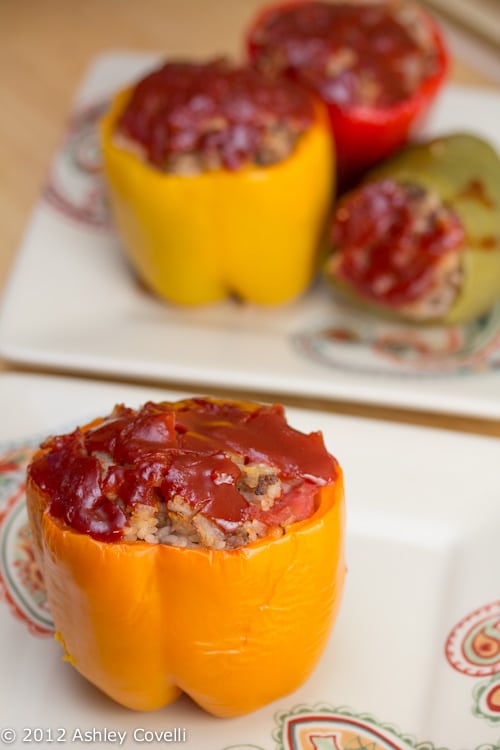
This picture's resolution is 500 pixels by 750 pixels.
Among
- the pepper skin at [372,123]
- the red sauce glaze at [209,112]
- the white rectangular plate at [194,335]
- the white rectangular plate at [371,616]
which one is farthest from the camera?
the pepper skin at [372,123]

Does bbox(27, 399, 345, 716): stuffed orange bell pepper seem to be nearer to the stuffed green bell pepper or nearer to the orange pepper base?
the orange pepper base

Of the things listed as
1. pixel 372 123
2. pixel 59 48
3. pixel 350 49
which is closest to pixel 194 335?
pixel 372 123

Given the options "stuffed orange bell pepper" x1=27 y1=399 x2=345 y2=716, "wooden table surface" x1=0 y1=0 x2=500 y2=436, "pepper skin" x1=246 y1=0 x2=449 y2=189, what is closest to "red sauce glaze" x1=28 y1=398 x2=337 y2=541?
"stuffed orange bell pepper" x1=27 y1=399 x2=345 y2=716

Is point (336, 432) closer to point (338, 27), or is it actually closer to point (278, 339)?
point (278, 339)

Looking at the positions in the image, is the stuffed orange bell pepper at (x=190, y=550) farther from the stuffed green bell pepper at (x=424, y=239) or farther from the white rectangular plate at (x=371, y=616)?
the stuffed green bell pepper at (x=424, y=239)

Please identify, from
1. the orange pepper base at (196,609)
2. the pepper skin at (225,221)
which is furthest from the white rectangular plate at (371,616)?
the pepper skin at (225,221)
